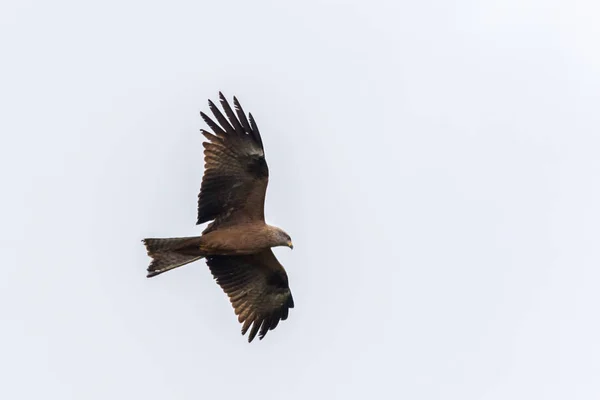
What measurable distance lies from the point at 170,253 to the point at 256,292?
210cm

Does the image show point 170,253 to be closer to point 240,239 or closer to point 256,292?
point 240,239

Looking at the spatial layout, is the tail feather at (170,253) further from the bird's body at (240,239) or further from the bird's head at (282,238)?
the bird's head at (282,238)

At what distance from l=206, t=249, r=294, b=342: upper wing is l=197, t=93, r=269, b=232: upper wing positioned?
1435mm

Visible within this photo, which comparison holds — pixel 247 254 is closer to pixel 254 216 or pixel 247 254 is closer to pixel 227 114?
pixel 254 216

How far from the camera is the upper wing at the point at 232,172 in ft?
69.9

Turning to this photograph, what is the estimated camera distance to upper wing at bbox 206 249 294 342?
22.7 metres

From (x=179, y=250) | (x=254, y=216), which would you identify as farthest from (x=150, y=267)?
(x=254, y=216)

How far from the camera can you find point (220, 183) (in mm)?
21438

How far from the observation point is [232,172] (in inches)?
843

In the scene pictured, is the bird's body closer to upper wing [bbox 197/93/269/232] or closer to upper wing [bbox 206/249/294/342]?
upper wing [bbox 197/93/269/232]

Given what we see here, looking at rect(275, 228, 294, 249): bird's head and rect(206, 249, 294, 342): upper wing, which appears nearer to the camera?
rect(275, 228, 294, 249): bird's head

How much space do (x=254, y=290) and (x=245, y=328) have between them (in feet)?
2.32

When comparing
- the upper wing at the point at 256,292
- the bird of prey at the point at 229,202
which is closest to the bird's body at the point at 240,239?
the bird of prey at the point at 229,202

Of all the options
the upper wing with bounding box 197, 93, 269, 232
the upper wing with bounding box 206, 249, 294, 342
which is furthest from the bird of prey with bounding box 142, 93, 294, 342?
the upper wing with bounding box 206, 249, 294, 342
